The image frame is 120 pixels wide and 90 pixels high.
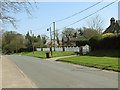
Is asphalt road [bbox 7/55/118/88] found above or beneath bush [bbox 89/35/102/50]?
beneath

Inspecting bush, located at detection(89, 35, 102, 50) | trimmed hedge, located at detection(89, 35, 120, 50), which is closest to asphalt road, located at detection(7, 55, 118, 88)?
trimmed hedge, located at detection(89, 35, 120, 50)

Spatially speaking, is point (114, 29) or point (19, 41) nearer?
point (114, 29)

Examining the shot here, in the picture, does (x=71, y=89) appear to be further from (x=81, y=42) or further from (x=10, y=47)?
(x=10, y=47)

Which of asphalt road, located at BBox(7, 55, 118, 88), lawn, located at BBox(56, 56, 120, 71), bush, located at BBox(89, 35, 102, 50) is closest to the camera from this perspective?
asphalt road, located at BBox(7, 55, 118, 88)

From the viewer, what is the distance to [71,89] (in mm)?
7098

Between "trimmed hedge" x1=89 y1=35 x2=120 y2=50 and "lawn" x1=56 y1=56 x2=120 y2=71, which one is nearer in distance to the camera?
"lawn" x1=56 y1=56 x2=120 y2=71

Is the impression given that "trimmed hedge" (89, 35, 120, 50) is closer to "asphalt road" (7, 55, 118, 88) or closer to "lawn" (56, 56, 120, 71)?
"lawn" (56, 56, 120, 71)

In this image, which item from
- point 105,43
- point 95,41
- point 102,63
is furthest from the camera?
point 95,41

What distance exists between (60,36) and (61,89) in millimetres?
86562

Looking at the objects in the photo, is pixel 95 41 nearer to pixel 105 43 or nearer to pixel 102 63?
pixel 105 43

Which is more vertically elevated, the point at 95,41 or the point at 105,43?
the point at 95,41

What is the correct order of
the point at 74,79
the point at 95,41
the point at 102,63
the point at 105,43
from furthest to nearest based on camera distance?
the point at 95,41
the point at 105,43
the point at 102,63
the point at 74,79

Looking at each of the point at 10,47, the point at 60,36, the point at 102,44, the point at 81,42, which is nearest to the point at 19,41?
the point at 10,47

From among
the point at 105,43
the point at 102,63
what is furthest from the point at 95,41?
the point at 102,63
